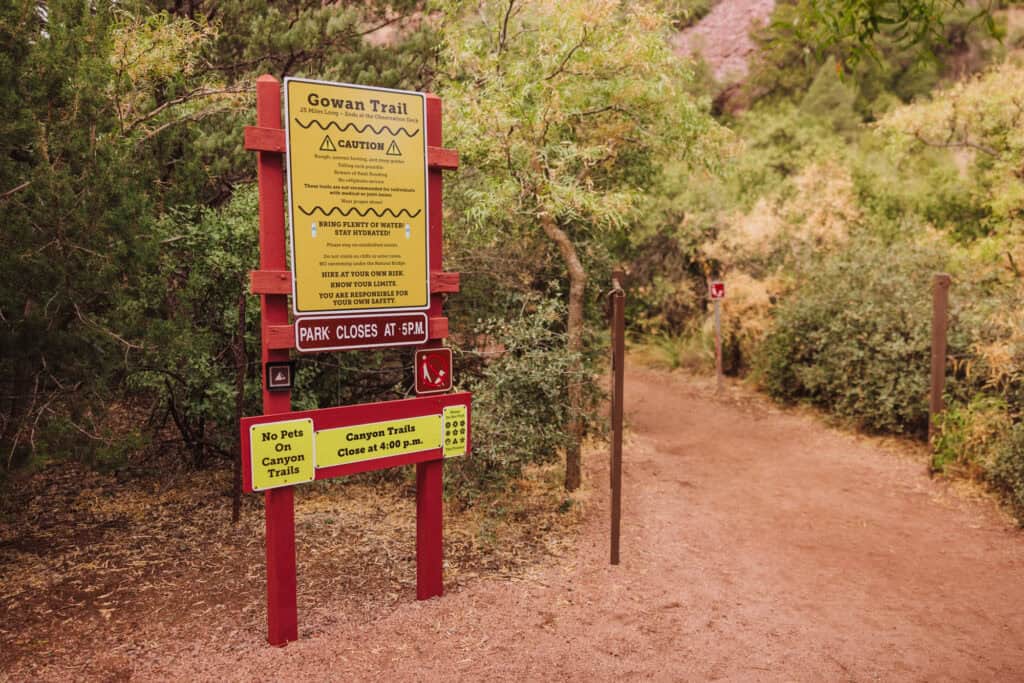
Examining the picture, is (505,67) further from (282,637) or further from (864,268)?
(864,268)

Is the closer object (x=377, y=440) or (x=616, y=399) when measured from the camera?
(x=377, y=440)

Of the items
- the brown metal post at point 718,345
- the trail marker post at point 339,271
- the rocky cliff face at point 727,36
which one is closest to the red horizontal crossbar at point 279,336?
the trail marker post at point 339,271

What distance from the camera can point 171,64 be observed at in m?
6.60

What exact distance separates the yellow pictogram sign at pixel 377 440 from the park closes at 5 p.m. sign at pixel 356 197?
66 cm

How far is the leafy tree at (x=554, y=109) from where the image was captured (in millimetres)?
6598

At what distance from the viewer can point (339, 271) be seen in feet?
14.0

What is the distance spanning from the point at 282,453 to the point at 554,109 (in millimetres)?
4039

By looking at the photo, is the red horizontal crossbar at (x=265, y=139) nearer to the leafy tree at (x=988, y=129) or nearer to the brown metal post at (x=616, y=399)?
the brown metal post at (x=616, y=399)

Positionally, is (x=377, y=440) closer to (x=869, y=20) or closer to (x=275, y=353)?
(x=275, y=353)

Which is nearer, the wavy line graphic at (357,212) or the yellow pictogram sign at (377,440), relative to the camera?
the wavy line graphic at (357,212)

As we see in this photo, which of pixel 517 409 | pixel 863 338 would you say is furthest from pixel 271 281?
pixel 863 338

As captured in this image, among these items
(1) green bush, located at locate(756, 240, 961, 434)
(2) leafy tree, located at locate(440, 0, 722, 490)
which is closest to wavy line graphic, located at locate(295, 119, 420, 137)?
(2) leafy tree, located at locate(440, 0, 722, 490)

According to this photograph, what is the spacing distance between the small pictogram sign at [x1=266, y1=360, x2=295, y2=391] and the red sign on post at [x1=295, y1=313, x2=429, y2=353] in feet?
0.38

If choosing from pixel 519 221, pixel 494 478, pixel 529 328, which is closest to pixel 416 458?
pixel 494 478
